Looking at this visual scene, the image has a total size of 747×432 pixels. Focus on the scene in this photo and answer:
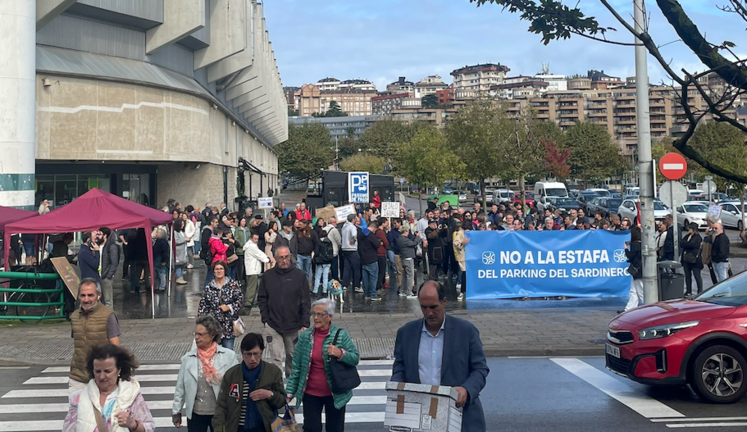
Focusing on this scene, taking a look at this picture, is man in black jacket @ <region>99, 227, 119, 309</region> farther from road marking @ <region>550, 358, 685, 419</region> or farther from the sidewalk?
road marking @ <region>550, 358, 685, 419</region>

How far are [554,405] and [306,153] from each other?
349 feet

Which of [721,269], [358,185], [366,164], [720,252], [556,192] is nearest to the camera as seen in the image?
[720,252]

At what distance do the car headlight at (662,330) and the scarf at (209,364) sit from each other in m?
5.13

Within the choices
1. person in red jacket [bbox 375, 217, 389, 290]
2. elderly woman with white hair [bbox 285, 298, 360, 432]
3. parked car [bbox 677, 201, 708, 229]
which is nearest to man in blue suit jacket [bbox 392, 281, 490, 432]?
elderly woman with white hair [bbox 285, 298, 360, 432]

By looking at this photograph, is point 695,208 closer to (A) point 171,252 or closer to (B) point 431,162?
(B) point 431,162

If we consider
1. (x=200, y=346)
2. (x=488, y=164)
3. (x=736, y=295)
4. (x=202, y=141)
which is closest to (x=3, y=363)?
(x=200, y=346)

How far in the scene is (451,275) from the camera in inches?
795

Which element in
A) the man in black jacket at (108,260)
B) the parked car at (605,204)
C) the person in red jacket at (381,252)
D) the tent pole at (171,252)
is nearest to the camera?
the man in black jacket at (108,260)

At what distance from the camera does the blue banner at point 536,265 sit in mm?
18266

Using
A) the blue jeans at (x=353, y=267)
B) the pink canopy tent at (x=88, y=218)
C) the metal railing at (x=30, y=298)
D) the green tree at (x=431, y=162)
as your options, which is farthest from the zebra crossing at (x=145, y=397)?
the green tree at (x=431, y=162)

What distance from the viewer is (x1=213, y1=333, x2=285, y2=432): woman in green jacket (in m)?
5.89

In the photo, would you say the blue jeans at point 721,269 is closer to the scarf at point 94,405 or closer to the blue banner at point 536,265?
the blue banner at point 536,265

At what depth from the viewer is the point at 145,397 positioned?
989 centimetres

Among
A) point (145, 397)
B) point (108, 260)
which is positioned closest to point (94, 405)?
point (145, 397)
